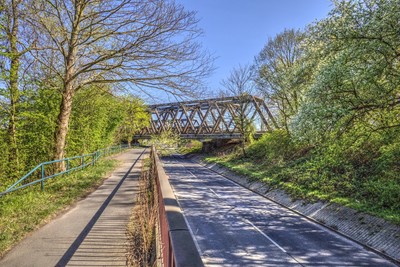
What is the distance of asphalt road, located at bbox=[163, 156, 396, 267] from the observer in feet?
25.6

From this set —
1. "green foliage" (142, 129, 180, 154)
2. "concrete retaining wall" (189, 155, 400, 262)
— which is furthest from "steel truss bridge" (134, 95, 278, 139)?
"concrete retaining wall" (189, 155, 400, 262)

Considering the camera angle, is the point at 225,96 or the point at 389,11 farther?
the point at 225,96

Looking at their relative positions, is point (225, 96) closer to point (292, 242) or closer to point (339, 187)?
point (339, 187)

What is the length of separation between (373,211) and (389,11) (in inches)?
247

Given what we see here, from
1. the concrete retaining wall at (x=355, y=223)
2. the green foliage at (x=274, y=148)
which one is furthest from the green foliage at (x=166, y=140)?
the concrete retaining wall at (x=355, y=223)

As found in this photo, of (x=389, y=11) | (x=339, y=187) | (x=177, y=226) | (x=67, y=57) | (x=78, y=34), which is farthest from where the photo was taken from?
(x=339, y=187)

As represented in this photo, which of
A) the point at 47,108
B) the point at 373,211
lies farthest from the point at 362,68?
the point at 47,108

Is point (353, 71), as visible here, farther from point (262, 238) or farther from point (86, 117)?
point (86, 117)

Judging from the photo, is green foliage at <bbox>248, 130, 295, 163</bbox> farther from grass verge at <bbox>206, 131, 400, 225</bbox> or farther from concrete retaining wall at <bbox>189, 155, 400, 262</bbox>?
concrete retaining wall at <bbox>189, 155, 400, 262</bbox>

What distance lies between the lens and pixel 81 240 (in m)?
6.02

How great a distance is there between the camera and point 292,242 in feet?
30.0

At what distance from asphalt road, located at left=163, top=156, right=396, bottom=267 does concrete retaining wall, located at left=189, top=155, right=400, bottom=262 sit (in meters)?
0.33

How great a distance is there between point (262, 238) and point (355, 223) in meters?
3.29

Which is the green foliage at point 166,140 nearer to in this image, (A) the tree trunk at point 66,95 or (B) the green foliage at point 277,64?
(B) the green foliage at point 277,64
